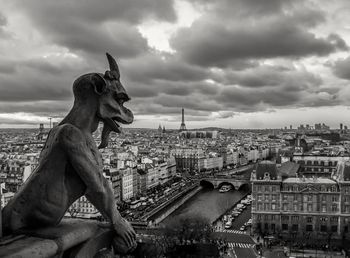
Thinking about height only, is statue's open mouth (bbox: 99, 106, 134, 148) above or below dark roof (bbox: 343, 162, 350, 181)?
above

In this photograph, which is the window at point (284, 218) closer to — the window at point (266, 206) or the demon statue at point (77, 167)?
the window at point (266, 206)

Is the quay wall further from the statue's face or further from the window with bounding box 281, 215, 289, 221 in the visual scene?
the statue's face

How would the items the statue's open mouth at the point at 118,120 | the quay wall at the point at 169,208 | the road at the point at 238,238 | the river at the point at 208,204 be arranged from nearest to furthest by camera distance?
the statue's open mouth at the point at 118,120 < the road at the point at 238,238 < the quay wall at the point at 169,208 < the river at the point at 208,204

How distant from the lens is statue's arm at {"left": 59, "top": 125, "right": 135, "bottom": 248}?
115 inches

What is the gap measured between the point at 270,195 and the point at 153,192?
25.1 meters

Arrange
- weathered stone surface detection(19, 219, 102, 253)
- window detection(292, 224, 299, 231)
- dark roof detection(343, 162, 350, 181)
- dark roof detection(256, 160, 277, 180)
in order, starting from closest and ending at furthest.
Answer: weathered stone surface detection(19, 219, 102, 253) → dark roof detection(343, 162, 350, 181) → window detection(292, 224, 299, 231) → dark roof detection(256, 160, 277, 180)

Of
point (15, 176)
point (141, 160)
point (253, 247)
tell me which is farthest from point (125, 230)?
point (141, 160)

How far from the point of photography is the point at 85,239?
301 cm

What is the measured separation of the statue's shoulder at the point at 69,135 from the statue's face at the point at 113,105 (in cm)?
22

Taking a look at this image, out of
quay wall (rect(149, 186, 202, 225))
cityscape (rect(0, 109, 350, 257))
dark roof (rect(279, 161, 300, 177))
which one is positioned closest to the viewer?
cityscape (rect(0, 109, 350, 257))

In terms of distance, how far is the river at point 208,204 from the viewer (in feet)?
153

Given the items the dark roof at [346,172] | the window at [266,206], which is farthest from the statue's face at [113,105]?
the window at [266,206]

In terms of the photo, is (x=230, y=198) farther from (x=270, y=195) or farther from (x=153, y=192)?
(x=270, y=195)

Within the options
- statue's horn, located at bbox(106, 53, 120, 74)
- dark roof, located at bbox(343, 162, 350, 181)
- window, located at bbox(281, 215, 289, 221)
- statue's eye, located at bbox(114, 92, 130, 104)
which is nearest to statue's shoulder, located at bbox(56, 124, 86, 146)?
statue's eye, located at bbox(114, 92, 130, 104)
